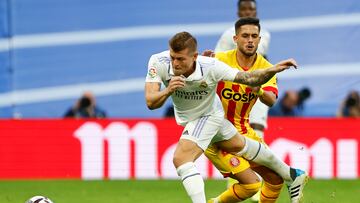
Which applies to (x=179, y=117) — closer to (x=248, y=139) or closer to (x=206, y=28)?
(x=248, y=139)

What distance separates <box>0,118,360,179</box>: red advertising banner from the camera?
668 inches

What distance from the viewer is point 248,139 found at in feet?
35.9

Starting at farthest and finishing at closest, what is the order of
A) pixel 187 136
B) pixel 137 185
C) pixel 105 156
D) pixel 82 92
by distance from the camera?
pixel 82 92 < pixel 105 156 < pixel 137 185 < pixel 187 136

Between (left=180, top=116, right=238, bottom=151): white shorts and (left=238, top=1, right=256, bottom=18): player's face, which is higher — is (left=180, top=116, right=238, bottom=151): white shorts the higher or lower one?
the lower one

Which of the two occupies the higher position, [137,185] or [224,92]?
[224,92]

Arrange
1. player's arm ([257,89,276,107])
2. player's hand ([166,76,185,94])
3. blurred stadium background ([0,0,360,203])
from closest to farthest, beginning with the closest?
player's hand ([166,76,185,94])
player's arm ([257,89,276,107])
blurred stadium background ([0,0,360,203])

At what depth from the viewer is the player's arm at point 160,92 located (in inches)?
380

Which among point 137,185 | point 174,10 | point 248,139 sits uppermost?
point 174,10

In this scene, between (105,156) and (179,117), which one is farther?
(105,156)

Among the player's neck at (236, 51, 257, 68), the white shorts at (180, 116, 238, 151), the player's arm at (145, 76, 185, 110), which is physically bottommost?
the white shorts at (180, 116, 238, 151)

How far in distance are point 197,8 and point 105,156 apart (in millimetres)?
3737

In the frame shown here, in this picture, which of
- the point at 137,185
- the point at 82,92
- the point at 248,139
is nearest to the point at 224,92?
the point at 248,139

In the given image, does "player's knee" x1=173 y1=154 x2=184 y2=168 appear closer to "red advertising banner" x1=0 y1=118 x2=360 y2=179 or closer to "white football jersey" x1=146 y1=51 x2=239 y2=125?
"white football jersey" x1=146 y1=51 x2=239 y2=125

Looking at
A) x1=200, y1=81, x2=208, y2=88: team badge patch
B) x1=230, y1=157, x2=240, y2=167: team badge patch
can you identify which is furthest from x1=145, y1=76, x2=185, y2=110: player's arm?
x1=230, y1=157, x2=240, y2=167: team badge patch
